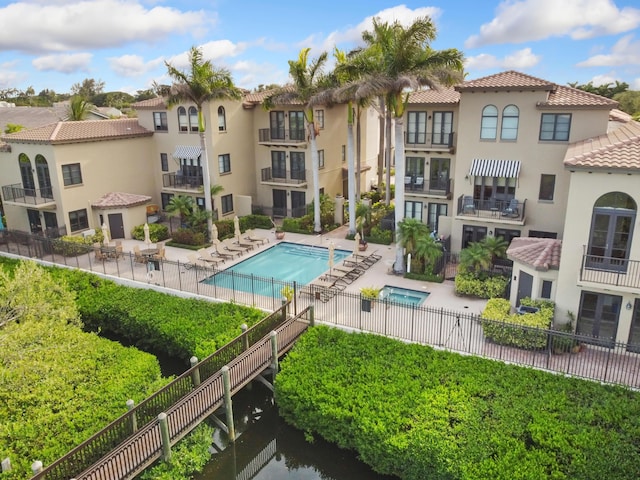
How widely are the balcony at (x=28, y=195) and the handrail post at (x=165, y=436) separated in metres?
22.5

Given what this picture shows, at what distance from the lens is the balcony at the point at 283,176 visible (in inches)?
1405

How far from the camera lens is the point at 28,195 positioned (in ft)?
106

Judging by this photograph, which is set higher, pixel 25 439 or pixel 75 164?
pixel 75 164

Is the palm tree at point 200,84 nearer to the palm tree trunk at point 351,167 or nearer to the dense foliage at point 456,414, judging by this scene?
the palm tree trunk at point 351,167

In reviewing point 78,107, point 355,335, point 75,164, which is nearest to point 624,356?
point 355,335

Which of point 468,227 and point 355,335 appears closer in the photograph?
point 355,335

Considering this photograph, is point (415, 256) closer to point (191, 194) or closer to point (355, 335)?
point (355, 335)

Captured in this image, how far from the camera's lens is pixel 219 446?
16625 millimetres

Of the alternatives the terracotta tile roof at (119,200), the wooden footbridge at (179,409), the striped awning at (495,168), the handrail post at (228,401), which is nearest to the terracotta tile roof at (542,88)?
the striped awning at (495,168)

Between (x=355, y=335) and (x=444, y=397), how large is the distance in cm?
470

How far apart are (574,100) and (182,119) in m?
25.1

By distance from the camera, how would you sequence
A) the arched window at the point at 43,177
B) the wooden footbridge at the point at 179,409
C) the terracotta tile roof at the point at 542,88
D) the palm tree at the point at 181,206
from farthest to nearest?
1. the palm tree at the point at 181,206
2. the arched window at the point at 43,177
3. the terracotta tile roof at the point at 542,88
4. the wooden footbridge at the point at 179,409

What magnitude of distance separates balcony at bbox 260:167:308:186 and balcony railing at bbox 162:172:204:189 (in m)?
4.76

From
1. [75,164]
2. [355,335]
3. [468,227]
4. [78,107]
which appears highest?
[78,107]
